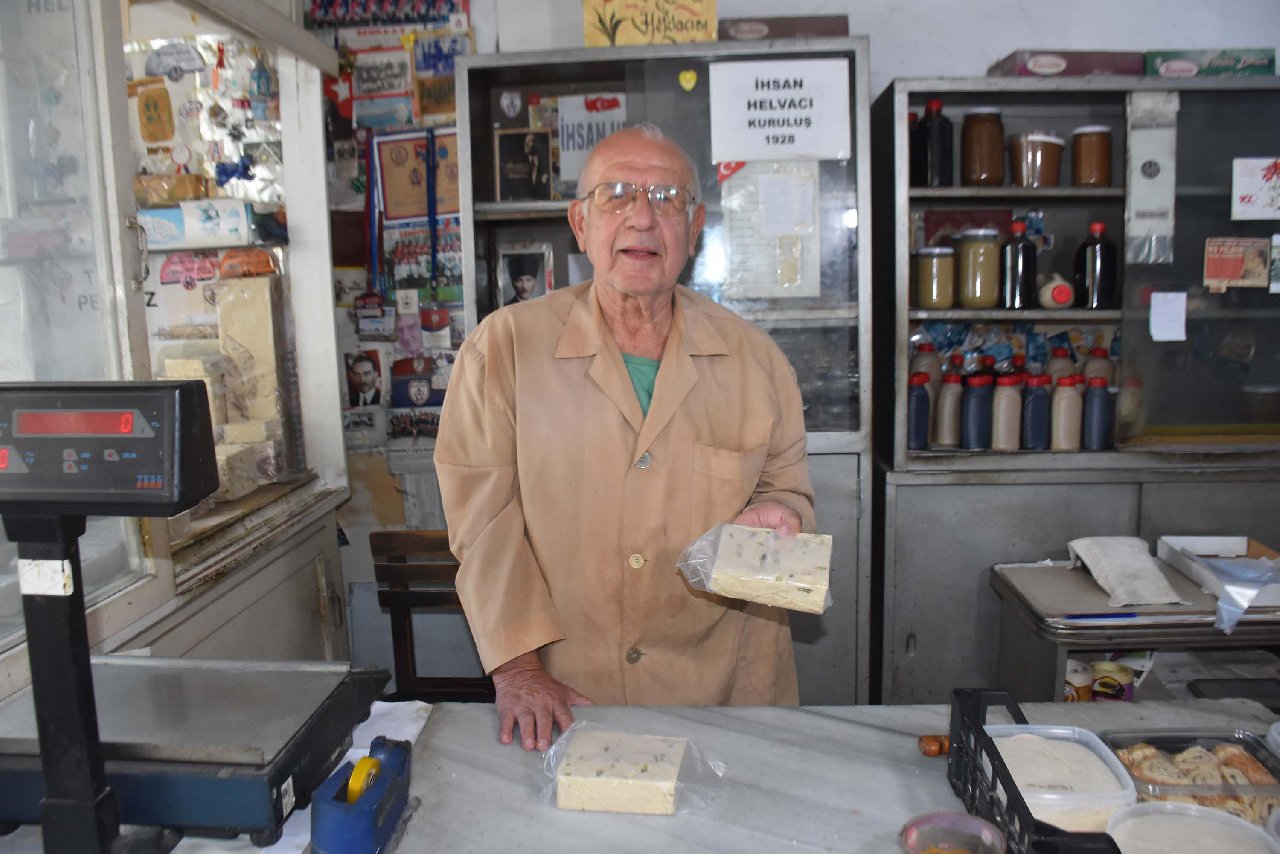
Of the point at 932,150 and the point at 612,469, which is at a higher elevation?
the point at 932,150

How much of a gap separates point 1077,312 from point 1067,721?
1.86m

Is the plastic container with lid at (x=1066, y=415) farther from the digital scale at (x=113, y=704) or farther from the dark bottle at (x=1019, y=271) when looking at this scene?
the digital scale at (x=113, y=704)

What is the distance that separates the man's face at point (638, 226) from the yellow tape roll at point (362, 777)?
1001 mm

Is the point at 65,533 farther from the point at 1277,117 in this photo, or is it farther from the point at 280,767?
the point at 1277,117

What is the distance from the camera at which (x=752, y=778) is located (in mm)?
1147

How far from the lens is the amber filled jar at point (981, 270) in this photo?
2818mm

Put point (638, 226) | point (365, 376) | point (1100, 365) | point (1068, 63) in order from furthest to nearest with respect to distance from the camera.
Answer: point (365, 376) → point (1100, 365) → point (1068, 63) → point (638, 226)

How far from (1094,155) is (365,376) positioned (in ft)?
8.94

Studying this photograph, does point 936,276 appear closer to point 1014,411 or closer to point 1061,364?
point 1014,411

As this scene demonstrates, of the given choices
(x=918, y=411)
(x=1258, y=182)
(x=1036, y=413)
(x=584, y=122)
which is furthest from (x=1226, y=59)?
(x=584, y=122)

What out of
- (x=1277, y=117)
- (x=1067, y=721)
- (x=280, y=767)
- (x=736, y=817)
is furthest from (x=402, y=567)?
(x=1277, y=117)

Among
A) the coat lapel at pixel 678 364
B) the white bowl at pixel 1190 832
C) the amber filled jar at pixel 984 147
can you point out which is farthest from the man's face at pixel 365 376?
the white bowl at pixel 1190 832

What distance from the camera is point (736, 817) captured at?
41.9 inches

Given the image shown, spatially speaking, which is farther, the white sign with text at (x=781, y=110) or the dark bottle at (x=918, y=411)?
the dark bottle at (x=918, y=411)
